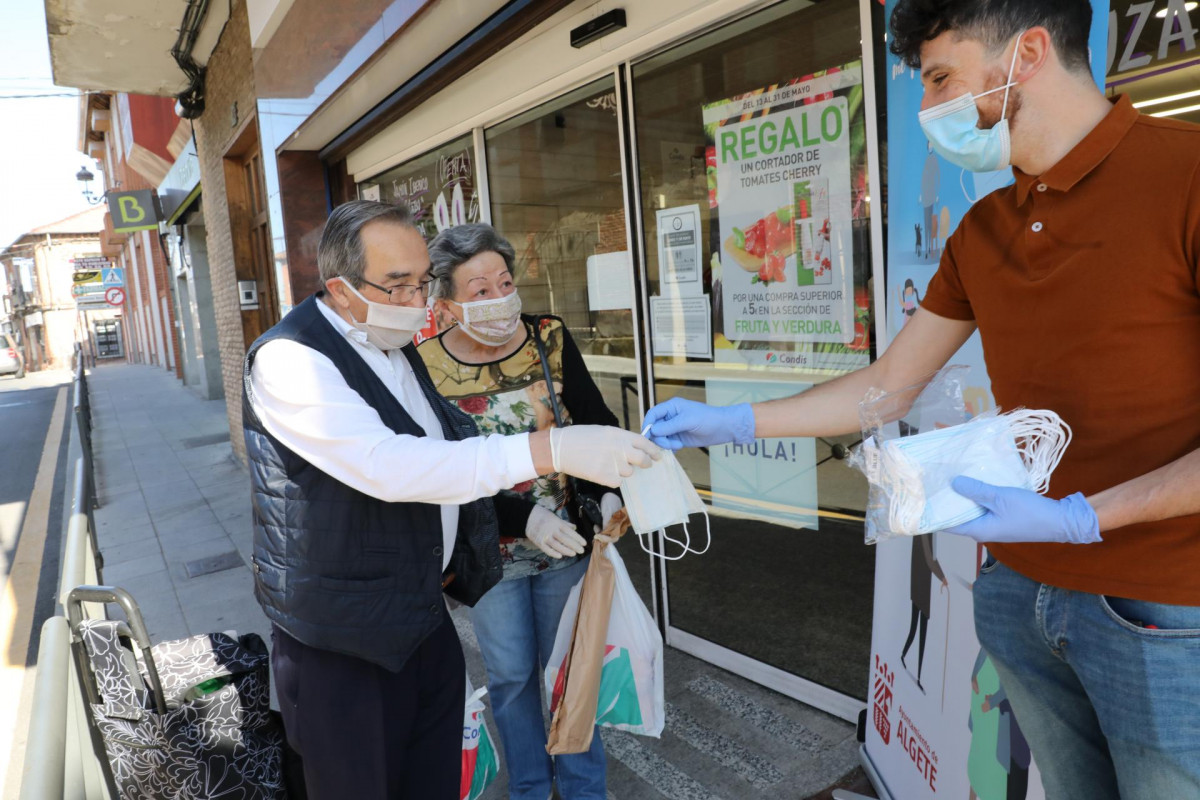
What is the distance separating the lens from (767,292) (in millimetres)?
3203

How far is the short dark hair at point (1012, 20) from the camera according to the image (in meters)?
1.20

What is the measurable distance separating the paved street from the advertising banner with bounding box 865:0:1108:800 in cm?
370

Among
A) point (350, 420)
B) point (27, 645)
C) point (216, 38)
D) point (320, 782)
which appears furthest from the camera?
point (216, 38)

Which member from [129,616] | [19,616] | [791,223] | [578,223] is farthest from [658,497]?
[19,616]

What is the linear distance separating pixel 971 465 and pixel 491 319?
1571 millimetres

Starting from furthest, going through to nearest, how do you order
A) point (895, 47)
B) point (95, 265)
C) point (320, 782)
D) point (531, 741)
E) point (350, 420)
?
point (95, 265) → point (531, 741) → point (320, 782) → point (350, 420) → point (895, 47)

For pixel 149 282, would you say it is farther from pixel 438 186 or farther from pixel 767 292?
pixel 767 292

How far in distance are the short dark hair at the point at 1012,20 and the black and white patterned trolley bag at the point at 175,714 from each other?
237 cm

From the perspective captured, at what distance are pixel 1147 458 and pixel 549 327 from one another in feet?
5.78

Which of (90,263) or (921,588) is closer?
(921,588)

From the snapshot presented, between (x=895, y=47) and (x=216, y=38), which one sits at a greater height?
(x=216, y=38)

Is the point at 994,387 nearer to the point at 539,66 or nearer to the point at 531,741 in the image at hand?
the point at 531,741

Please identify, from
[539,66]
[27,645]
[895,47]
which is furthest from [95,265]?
[895,47]

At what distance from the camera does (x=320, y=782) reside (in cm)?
181
